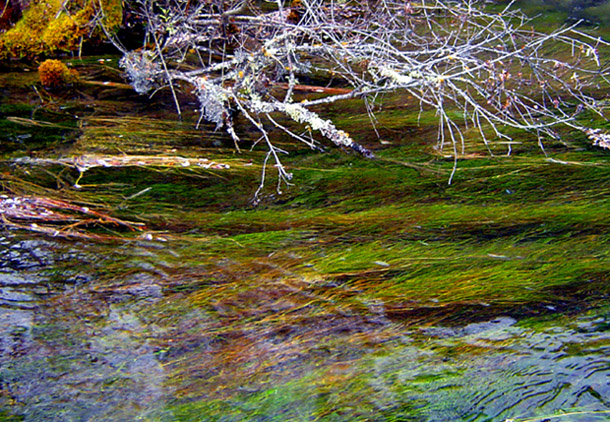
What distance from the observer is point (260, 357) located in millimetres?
2578

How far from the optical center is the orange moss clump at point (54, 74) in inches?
229

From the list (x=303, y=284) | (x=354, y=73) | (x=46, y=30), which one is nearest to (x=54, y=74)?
(x=46, y=30)

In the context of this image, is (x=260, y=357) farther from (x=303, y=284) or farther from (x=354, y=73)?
(x=354, y=73)

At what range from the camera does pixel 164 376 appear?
2482mm

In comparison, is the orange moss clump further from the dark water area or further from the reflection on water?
the reflection on water

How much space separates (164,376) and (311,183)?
1.95 m

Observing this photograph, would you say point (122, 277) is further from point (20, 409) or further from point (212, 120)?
point (212, 120)

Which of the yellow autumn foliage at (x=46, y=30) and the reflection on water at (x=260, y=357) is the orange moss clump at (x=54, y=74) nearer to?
the yellow autumn foliage at (x=46, y=30)

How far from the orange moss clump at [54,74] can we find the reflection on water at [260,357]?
132 inches

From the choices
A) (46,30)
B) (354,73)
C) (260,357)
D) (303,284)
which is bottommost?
(260,357)

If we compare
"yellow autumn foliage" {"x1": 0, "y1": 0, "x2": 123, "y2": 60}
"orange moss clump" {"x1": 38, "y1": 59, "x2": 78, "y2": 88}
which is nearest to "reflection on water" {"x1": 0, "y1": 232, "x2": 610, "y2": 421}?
"orange moss clump" {"x1": 38, "y1": 59, "x2": 78, "y2": 88}

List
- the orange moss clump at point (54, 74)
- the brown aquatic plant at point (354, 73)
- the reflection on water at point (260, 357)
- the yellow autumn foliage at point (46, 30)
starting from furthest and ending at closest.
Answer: the yellow autumn foliage at point (46, 30), the orange moss clump at point (54, 74), the brown aquatic plant at point (354, 73), the reflection on water at point (260, 357)

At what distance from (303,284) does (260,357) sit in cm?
56

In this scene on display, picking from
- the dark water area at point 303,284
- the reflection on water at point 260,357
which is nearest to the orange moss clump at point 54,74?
the dark water area at point 303,284
